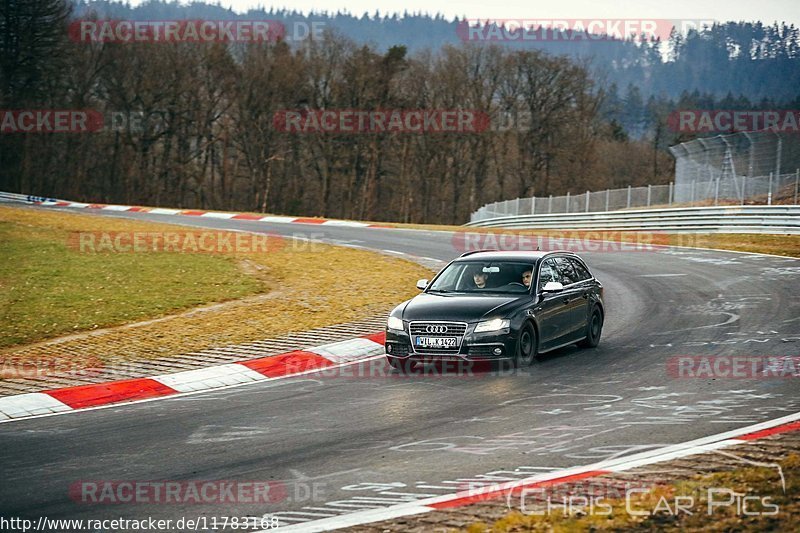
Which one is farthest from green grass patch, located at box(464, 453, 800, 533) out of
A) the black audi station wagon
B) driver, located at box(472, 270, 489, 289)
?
driver, located at box(472, 270, 489, 289)

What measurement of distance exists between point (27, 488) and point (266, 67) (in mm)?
68441

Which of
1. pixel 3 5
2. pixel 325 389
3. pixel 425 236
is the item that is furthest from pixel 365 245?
pixel 3 5

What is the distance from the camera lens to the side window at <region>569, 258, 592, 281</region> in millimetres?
14422

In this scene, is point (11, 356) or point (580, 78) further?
point (580, 78)

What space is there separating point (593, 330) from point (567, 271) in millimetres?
943

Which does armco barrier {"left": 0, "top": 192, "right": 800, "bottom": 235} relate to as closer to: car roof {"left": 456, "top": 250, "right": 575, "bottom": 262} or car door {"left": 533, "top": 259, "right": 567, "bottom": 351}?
car roof {"left": 456, "top": 250, "right": 575, "bottom": 262}

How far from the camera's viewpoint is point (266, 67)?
7306cm

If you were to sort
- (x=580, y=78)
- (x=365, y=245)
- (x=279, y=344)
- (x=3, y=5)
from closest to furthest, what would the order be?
(x=279, y=344)
(x=365, y=245)
(x=3, y=5)
(x=580, y=78)

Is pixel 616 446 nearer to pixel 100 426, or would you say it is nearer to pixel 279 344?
pixel 100 426

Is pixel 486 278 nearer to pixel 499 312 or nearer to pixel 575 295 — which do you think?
pixel 499 312

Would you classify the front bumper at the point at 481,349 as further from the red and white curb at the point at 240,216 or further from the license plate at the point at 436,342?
the red and white curb at the point at 240,216

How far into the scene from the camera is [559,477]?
700cm

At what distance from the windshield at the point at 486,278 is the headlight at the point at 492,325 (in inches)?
39.8

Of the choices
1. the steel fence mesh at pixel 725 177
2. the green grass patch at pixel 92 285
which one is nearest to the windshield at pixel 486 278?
the green grass patch at pixel 92 285
